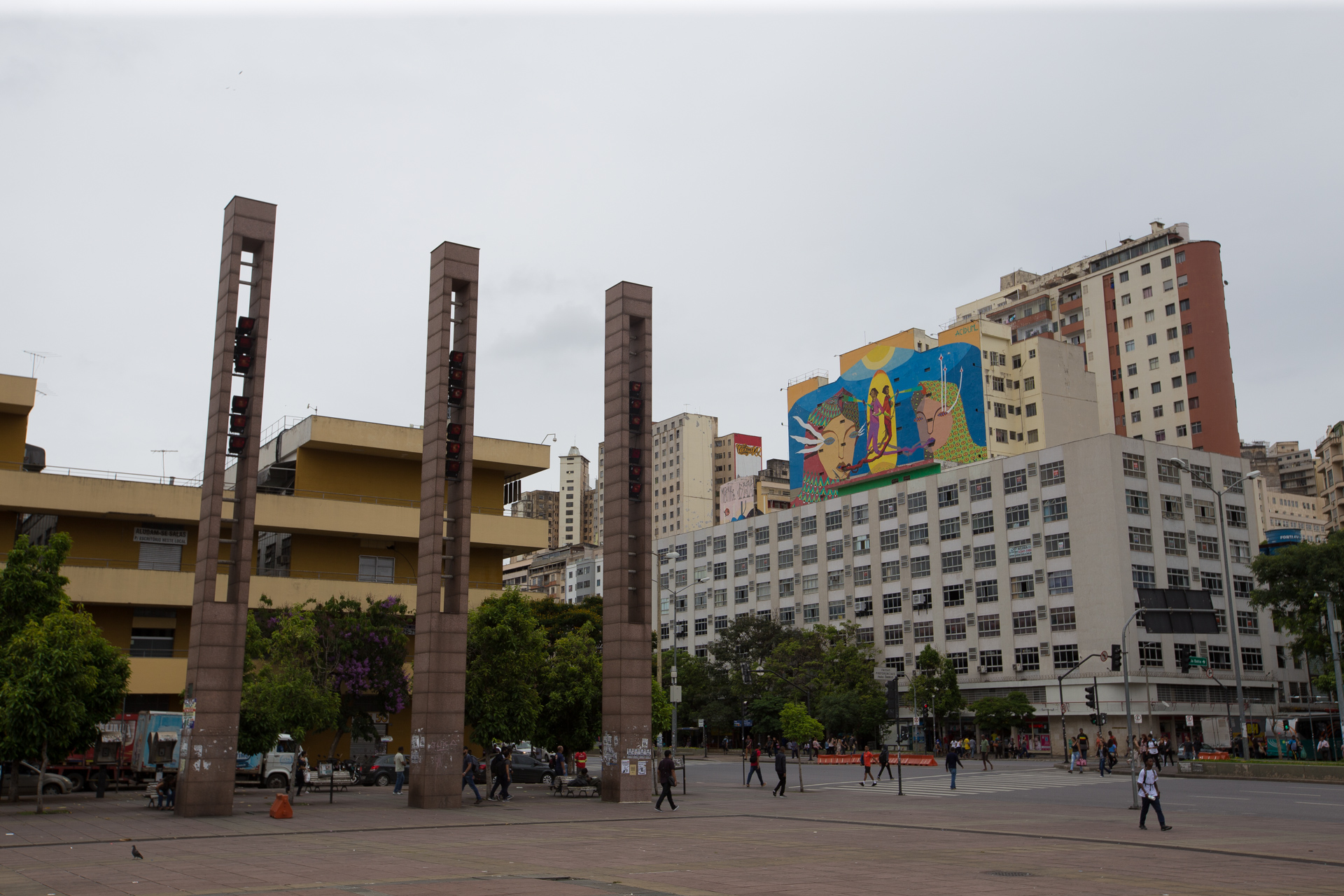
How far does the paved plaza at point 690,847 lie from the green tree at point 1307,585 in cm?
3123

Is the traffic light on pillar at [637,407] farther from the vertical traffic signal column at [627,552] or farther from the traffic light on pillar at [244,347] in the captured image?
the traffic light on pillar at [244,347]

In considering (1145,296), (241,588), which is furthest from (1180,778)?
(1145,296)

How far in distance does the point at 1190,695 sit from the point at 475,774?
202 ft

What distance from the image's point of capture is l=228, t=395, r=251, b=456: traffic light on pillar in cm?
3131

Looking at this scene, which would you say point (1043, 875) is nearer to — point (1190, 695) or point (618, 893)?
point (618, 893)

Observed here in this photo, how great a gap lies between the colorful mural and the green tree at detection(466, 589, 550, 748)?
215 ft

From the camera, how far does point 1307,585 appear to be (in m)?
64.6

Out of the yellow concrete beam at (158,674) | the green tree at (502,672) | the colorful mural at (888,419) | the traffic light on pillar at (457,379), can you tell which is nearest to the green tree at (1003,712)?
the colorful mural at (888,419)

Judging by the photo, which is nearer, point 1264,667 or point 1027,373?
point 1264,667

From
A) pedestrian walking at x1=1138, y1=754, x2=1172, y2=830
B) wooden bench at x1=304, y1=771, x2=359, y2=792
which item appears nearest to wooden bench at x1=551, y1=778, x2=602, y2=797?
wooden bench at x1=304, y1=771, x2=359, y2=792

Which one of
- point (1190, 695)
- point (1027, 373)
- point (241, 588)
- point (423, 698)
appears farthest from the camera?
point (1027, 373)

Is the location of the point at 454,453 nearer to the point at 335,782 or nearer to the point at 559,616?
the point at 335,782

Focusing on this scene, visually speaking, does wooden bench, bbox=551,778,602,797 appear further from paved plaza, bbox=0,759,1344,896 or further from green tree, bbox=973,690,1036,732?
green tree, bbox=973,690,1036,732

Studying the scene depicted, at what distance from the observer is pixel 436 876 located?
Answer: 16391 millimetres
